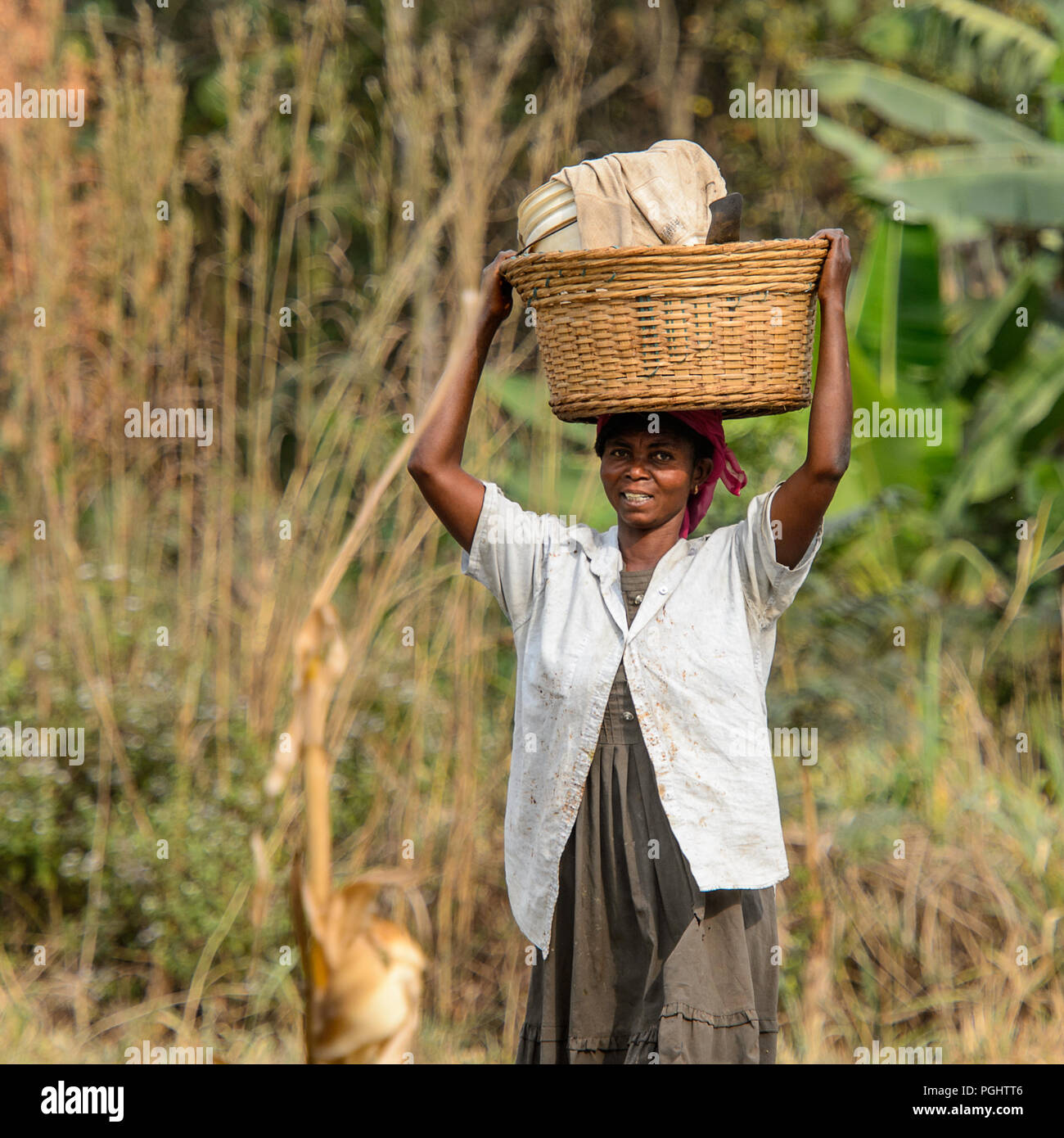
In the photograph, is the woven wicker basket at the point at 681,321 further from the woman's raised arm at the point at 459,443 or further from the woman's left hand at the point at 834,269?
the woman's raised arm at the point at 459,443

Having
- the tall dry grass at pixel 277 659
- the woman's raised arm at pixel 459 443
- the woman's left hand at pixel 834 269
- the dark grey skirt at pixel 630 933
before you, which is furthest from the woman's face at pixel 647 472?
the tall dry grass at pixel 277 659

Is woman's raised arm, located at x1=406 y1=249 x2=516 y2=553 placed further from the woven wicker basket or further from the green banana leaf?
the green banana leaf

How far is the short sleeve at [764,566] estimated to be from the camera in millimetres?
2186

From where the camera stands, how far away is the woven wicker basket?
2008 mm

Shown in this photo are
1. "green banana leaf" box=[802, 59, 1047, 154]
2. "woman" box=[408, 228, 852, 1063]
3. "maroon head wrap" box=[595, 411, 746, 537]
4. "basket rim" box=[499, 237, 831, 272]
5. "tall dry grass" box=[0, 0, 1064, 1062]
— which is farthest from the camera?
"green banana leaf" box=[802, 59, 1047, 154]

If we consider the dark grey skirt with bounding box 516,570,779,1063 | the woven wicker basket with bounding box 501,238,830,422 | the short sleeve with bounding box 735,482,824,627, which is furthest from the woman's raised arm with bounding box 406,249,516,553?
the short sleeve with bounding box 735,482,824,627

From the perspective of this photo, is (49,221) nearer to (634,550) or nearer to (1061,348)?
(634,550)

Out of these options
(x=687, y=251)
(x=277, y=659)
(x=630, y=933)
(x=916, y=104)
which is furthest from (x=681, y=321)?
(x=916, y=104)

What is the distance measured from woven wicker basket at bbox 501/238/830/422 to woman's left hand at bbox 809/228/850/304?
0.6 inches

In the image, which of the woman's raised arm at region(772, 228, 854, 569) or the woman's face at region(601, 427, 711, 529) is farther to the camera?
the woman's face at region(601, 427, 711, 529)

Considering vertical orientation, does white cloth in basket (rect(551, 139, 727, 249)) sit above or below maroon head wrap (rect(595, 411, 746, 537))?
above

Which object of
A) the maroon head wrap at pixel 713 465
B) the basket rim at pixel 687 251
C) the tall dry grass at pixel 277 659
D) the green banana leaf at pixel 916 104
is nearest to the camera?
the basket rim at pixel 687 251

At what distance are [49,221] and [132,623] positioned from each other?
1178 millimetres

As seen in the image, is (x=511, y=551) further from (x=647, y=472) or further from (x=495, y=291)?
(x=495, y=291)
